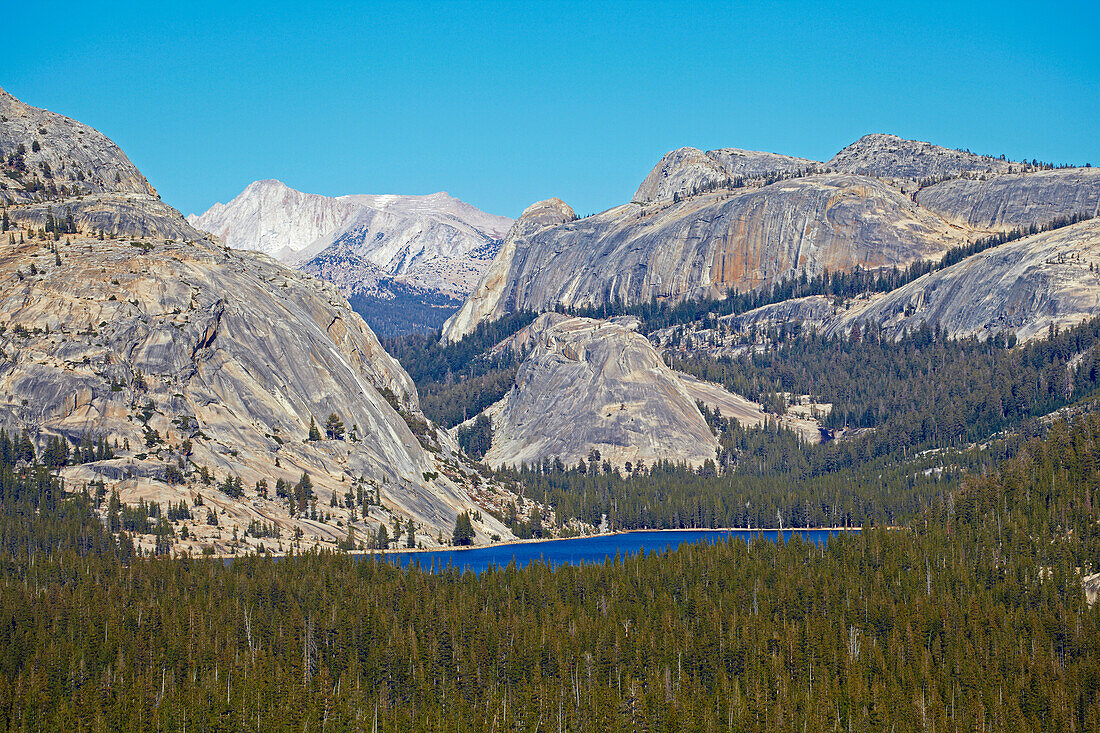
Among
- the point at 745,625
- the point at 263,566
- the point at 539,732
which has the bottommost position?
the point at 539,732

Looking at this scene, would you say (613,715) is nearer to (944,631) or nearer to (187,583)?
(944,631)

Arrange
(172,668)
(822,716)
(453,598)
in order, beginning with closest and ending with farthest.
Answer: (822,716) → (172,668) → (453,598)

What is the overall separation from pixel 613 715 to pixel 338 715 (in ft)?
81.1

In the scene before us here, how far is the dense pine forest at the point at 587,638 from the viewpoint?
118375mm

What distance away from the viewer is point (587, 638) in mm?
140375

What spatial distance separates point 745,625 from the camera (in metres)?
142

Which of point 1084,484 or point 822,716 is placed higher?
point 1084,484

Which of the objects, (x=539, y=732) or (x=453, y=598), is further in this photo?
(x=453, y=598)

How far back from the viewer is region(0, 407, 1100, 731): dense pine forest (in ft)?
388

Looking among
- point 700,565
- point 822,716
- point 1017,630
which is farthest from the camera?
point 700,565

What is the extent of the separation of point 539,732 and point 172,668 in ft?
127

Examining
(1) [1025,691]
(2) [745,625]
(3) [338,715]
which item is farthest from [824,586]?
(3) [338,715]

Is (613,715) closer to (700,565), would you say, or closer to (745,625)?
(745,625)

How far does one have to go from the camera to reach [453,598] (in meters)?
154
